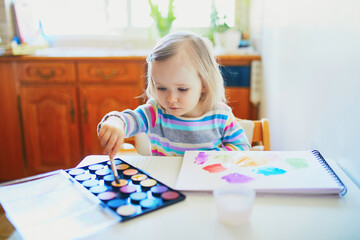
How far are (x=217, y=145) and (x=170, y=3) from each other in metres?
1.59

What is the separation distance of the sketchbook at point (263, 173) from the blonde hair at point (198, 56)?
239 millimetres

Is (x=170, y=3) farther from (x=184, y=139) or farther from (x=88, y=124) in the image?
(x=184, y=139)

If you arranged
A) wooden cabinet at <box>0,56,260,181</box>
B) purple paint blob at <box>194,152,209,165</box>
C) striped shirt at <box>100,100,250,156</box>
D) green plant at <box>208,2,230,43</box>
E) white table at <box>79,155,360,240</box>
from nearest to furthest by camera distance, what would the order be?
1. white table at <box>79,155,360,240</box>
2. purple paint blob at <box>194,152,209,165</box>
3. striped shirt at <box>100,100,250,156</box>
4. wooden cabinet at <box>0,56,260,181</box>
5. green plant at <box>208,2,230,43</box>

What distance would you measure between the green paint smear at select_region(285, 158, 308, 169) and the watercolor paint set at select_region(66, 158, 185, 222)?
0.26 meters

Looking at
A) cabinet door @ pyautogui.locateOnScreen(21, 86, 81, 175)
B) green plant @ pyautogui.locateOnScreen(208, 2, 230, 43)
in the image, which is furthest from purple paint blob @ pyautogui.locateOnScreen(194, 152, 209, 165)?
green plant @ pyautogui.locateOnScreen(208, 2, 230, 43)

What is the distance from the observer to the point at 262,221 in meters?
0.49

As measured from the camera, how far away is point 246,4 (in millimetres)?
2438

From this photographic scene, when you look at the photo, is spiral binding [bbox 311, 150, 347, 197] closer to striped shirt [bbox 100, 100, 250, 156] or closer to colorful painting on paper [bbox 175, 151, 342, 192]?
colorful painting on paper [bbox 175, 151, 342, 192]

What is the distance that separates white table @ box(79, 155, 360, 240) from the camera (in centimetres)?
46

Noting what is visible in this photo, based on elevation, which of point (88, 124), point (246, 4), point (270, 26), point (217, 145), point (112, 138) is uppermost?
point (246, 4)

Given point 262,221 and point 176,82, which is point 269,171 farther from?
point 176,82

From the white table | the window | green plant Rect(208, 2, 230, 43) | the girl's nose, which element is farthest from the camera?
the window

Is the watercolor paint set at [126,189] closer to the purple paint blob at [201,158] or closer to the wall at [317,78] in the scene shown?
the purple paint blob at [201,158]

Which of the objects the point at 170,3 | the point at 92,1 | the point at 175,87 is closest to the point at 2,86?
the point at 92,1
